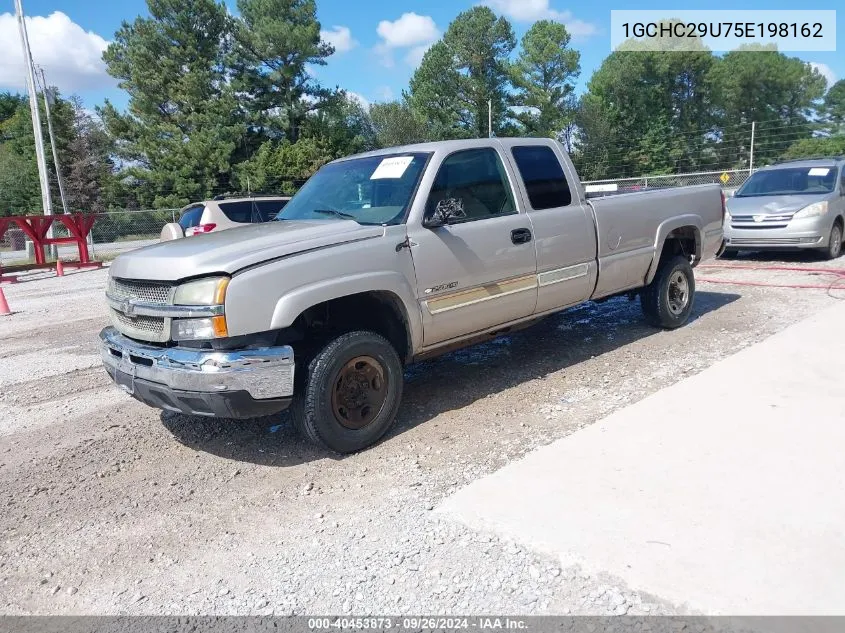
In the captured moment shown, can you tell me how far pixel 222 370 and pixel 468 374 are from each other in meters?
2.67

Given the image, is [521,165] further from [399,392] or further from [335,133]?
[335,133]

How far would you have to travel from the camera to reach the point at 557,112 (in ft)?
178

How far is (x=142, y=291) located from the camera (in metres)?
4.02

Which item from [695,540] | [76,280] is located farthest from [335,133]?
[695,540]

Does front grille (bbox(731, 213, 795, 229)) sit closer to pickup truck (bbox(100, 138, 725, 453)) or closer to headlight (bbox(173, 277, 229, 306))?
pickup truck (bbox(100, 138, 725, 453))

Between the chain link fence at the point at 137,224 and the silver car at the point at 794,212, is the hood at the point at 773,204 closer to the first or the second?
the silver car at the point at 794,212

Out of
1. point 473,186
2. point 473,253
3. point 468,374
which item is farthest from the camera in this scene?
point 468,374

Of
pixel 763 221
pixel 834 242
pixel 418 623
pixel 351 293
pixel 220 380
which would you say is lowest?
pixel 418 623

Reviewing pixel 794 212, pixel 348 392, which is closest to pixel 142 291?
pixel 348 392

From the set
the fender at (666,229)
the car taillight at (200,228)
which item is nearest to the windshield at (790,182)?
the fender at (666,229)

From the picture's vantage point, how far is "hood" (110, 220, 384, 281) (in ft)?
12.2

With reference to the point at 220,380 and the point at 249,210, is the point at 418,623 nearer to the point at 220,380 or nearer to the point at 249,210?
the point at 220,380

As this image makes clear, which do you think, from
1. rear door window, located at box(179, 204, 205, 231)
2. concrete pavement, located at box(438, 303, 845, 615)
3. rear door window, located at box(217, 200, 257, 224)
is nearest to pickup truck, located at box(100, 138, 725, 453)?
concrete pavement, located at box(438, 303, 845, 615)

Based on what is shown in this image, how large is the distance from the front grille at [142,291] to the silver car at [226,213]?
26.9 feet
